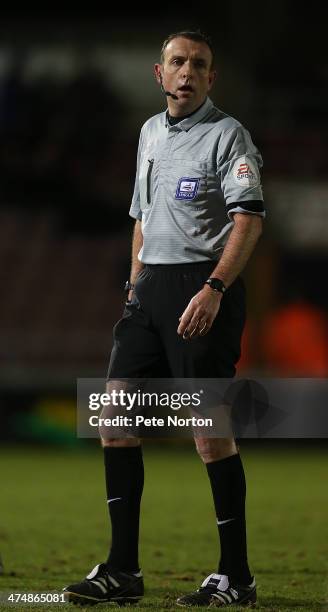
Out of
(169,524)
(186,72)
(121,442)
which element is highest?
(186,72)

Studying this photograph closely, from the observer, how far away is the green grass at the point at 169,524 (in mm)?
5070

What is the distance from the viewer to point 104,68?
2130cm

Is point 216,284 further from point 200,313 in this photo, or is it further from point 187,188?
point 187,188

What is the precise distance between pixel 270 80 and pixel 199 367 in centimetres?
1577

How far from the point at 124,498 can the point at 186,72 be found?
1483 mm

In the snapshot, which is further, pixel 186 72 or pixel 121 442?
pixel 121 442

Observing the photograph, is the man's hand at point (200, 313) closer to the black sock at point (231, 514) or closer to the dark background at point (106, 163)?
the black sock at point (231, 514)

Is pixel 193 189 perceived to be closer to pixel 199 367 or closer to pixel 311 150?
pixel 199 367

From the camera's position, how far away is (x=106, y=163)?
1919cm

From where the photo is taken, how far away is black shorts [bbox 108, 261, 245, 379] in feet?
13.9

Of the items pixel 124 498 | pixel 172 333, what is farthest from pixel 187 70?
pixel 124 498

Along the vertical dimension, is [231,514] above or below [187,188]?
below

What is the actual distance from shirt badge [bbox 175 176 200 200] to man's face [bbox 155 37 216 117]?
0.25m

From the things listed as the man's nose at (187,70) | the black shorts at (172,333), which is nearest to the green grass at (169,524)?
the black shorts at (172,333)
